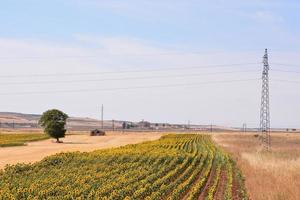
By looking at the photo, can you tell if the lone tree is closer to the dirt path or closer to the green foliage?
the dirt path

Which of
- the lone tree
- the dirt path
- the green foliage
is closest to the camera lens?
the green foliage

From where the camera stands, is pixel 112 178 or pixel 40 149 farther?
Answer: pixel 40 149

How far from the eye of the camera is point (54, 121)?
78.0m

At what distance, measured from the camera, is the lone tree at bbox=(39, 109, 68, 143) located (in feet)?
255

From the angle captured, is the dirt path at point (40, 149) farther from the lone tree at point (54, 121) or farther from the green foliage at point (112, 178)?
the green foliage at point (112, 178)

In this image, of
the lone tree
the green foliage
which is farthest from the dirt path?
the green foliage

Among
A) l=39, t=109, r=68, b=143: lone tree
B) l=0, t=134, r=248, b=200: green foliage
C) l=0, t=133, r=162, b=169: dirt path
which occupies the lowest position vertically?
l=0, t=133, r=162, b=169: dirt path

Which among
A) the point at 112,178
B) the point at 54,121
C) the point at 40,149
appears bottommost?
the point at 40,149

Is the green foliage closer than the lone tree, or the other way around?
the green foliage

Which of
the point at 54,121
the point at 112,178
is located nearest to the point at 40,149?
the point at 54,121

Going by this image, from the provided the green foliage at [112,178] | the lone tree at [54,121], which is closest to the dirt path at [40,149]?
the lone tree at [54,121]

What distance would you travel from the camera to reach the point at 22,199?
20.2 metres

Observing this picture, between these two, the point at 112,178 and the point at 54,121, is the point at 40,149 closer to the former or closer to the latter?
the point at 54,121

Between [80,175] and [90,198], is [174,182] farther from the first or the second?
[90,198]
